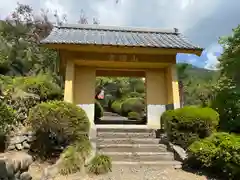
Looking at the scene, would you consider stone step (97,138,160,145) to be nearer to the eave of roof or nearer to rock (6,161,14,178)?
the eave of roof

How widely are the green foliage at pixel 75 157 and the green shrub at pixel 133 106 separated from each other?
12.7m

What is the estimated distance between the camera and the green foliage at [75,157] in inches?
240

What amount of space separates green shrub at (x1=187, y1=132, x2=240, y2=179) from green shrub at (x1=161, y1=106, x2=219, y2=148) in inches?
29.5

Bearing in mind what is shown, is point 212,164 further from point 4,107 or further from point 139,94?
point 139,94

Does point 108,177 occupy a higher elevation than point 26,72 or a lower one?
lower

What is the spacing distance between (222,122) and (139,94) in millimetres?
14349

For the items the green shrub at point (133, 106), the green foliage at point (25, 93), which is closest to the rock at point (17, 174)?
the green foliage at point (25, 93)

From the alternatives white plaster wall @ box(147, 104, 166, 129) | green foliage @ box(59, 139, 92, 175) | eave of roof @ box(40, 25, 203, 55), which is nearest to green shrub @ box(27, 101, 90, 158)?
green foliage @ box(59, 139, 92, 175)

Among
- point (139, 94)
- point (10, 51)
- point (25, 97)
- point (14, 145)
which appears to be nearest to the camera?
point (14, 145)

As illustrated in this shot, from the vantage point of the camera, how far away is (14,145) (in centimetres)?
748

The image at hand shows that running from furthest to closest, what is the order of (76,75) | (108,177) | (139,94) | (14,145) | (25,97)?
(139,94), (76,75), (25,97), (14,145), (108,177)

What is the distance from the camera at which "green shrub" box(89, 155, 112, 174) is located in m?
6.11

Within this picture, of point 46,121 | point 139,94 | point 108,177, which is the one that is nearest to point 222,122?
point 108,177

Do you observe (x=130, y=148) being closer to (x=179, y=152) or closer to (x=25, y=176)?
(x=179, y=152)
